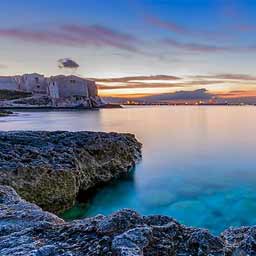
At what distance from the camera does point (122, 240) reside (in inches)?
102

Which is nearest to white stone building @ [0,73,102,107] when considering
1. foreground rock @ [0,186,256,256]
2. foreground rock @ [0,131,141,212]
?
foreground rock @ [0,131,141,212]

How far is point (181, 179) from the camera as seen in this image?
12336mm

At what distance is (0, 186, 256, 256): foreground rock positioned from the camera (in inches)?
101

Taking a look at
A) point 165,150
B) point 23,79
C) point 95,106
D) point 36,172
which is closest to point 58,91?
point 95,106

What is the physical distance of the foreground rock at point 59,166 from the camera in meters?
7.29

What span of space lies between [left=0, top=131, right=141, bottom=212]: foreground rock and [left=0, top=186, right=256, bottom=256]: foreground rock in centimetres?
417

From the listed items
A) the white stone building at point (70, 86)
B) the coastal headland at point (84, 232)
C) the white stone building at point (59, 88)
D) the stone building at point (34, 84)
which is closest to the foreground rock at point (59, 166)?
the coastal headland at point (84, 232)

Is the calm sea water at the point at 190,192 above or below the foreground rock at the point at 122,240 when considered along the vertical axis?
below

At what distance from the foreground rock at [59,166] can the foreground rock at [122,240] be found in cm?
417

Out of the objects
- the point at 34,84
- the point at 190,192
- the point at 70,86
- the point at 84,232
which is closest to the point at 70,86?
the point at 70,86

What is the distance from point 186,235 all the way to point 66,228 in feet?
3.83

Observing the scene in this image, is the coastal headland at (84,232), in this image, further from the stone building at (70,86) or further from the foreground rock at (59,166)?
the stone building at (70,86)

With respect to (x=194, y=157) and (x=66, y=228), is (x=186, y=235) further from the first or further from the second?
(x=194, y=157)

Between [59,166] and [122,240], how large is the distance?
6.05 m
